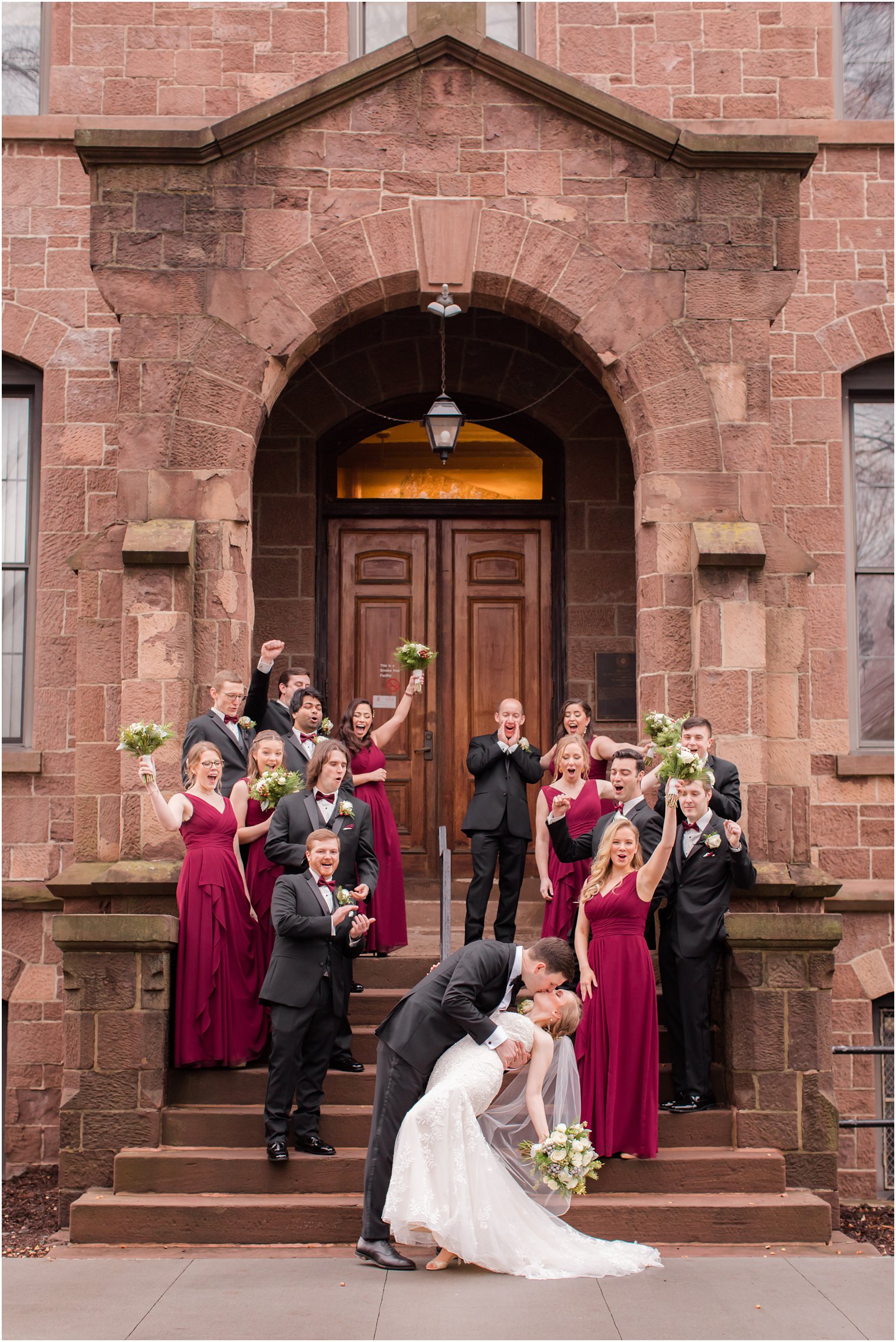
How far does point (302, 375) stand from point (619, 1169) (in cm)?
672

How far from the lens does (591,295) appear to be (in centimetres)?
891

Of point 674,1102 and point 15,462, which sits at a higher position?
point 15,462

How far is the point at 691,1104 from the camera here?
7.43m

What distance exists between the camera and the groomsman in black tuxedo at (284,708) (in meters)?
8.62

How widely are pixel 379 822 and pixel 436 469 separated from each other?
3.82 meters

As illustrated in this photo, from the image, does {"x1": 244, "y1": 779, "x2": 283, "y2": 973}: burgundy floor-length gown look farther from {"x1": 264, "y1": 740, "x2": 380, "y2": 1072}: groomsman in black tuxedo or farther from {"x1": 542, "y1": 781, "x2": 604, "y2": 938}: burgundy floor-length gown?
{"x1": 542, "y1": 781, "x2": 604, "y2": 938}: burgundy floor-length gown

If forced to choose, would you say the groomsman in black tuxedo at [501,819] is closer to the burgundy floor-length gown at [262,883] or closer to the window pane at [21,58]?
the burgundy floor-length gown at [262,883]

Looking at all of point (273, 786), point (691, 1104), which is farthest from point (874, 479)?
point (273, 786)

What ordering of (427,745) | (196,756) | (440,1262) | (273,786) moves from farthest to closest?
(427,745), (196,756), (273,786), (440,1262)

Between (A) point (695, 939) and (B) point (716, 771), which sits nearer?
(A) point (695, 939)

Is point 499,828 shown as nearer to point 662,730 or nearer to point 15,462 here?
point 662,730

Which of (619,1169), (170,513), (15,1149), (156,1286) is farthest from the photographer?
(15,1149)

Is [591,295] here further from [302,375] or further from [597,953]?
[597,953]

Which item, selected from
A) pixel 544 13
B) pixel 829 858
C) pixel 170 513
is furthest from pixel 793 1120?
pixel 544 13
